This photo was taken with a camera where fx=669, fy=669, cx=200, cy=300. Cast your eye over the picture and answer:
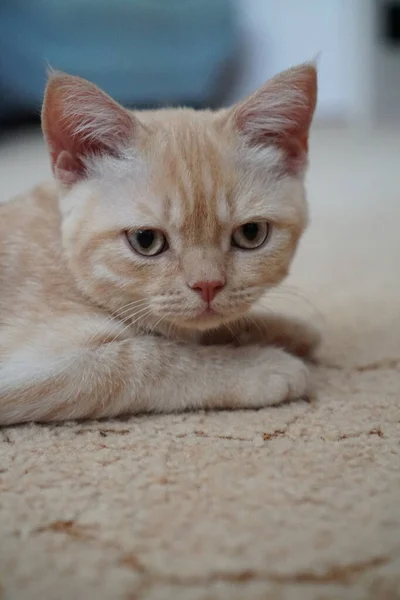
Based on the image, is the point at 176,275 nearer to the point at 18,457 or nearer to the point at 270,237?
the point at 270,237

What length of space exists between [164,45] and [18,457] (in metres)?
4.37

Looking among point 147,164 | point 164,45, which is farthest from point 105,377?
point 164,45

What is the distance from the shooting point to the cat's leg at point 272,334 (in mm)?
1295

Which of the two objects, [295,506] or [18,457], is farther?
[18,457]

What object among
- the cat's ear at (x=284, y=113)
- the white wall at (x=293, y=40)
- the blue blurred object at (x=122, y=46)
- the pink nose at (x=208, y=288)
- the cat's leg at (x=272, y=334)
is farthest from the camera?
the white wall at (x=293, y=40)

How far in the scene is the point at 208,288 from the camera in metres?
1.02

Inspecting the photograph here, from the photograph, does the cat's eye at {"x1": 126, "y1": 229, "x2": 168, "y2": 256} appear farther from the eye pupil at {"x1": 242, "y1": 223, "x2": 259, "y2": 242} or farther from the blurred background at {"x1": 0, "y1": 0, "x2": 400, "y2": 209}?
the blurred background at {"x1": 0, "y1": 0, "x2": 400, "y2": 209}

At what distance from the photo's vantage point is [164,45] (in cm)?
478

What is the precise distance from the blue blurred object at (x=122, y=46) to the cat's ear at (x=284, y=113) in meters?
3.57

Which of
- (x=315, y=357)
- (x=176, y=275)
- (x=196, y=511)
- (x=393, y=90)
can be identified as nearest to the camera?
(x=196, y=511)

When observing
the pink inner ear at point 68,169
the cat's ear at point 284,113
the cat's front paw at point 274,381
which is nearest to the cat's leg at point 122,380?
the cat's front paw at point 274,381

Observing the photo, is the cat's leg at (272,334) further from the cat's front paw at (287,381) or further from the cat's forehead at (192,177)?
the cat's forehead at (192,177)

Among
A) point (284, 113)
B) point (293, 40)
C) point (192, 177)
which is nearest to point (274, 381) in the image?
point (192, 177)

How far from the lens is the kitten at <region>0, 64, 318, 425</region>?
104cm
